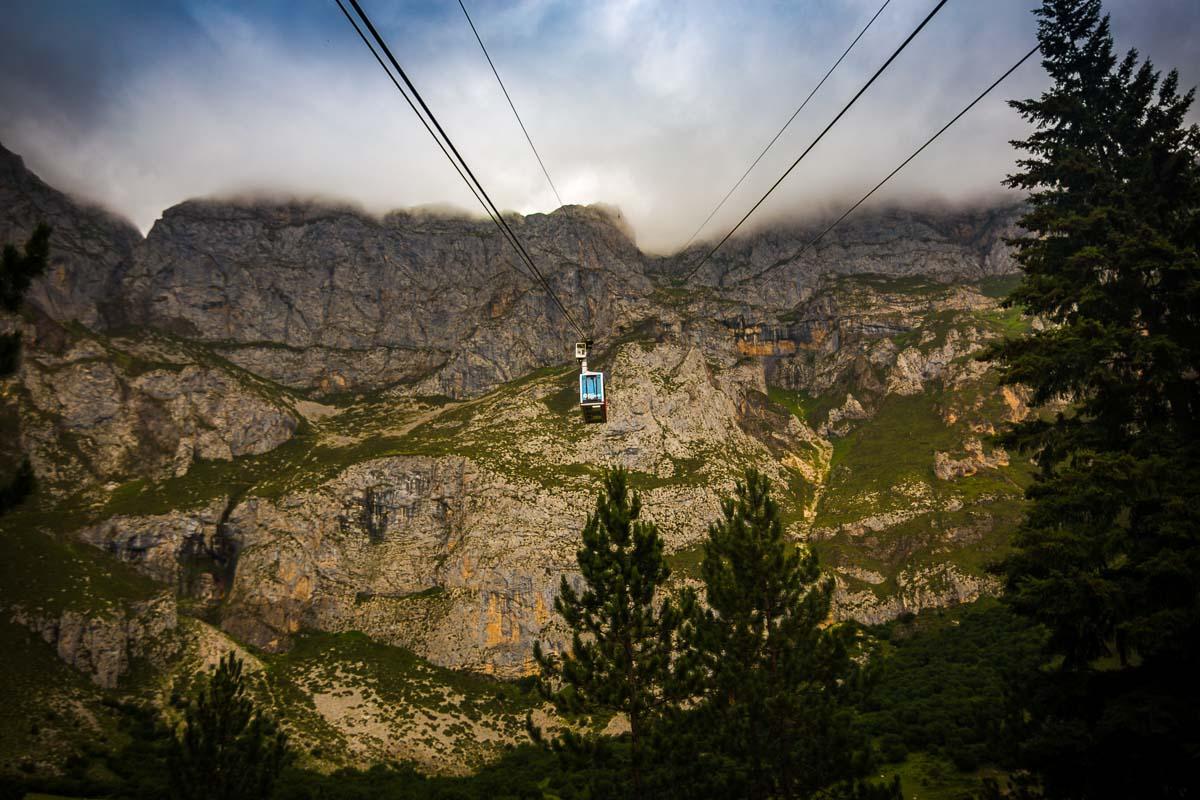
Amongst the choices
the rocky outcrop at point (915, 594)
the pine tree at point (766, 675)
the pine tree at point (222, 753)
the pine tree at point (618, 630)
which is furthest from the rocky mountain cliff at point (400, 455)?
the pine tree at point (222, 753)

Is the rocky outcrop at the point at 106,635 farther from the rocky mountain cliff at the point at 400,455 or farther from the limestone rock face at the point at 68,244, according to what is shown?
the limestone rock face at the point at 68,244

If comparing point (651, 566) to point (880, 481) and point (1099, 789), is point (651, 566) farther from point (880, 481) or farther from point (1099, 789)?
point (880, 481)

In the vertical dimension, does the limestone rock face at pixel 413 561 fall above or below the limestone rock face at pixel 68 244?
below

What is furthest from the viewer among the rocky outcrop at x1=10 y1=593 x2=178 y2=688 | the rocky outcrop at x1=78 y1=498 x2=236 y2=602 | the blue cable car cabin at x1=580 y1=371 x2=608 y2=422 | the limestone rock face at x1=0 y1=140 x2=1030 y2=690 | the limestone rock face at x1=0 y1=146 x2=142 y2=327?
the limestone rock face at x1=0 y1=146 x2=142 y2=327

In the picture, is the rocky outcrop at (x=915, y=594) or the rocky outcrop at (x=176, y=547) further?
the rocky outcrop at (x=176, y=547)

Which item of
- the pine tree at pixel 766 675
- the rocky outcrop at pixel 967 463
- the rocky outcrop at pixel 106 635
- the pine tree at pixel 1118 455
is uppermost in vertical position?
the rocky outcrop at pixel 967 463

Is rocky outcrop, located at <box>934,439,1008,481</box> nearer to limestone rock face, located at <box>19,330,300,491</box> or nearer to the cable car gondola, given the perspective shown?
the cable car gondola

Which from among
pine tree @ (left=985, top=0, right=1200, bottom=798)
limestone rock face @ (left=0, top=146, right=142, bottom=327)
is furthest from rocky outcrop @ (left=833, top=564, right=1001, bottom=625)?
limestone rock face @ (left=0, top=146, right=142, bottom=327)
